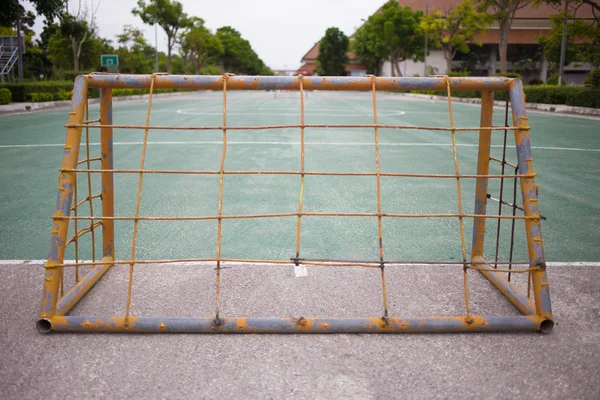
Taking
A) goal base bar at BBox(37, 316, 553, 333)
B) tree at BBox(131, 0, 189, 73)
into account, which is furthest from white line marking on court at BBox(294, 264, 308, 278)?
tree at BBox(131, 0, 189, 73)

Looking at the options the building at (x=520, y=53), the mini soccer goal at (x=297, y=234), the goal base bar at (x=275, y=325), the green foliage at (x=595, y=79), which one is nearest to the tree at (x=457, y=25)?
the building at (x=520, y=53)

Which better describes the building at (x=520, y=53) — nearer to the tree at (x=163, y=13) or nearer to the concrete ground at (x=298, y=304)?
the tree at (x=163, y=13)

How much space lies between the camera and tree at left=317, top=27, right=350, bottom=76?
86.8 m

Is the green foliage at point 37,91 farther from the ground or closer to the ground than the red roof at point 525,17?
closer to the ground

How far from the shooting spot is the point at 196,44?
6738cm

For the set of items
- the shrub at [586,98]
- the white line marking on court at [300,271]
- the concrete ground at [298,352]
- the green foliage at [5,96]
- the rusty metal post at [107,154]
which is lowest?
the concrete ground at [298,352]

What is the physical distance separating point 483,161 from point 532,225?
758mm

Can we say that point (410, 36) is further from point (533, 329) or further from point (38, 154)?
point (533, 329)

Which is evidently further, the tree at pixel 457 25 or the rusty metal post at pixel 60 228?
the tree at pixel 457 25

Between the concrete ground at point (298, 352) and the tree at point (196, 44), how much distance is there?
195 feet

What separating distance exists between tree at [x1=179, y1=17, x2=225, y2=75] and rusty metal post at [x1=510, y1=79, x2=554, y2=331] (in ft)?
Result: 196

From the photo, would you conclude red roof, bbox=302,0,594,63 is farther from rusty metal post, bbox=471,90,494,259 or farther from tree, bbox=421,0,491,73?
rusty metal post, bbox=471,90,494,259

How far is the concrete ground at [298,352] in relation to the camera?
2309 mm

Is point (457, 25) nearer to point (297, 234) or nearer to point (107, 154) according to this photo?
point (107, 154)
